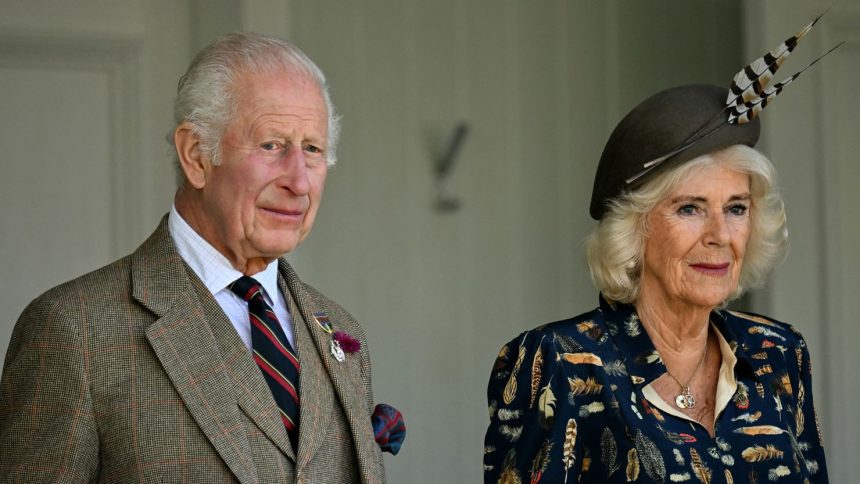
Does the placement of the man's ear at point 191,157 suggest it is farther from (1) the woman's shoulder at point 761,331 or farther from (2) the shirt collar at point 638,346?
(1) the woman's shoulder at point 761,331

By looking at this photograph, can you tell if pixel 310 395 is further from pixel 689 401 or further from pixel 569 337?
pixel 689 401

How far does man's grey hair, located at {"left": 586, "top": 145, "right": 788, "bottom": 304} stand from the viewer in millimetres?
3012

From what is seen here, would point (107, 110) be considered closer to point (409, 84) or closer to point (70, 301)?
point (409, 84)

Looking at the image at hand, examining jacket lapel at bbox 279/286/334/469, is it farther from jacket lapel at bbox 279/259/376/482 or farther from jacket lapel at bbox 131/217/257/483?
jacket lapel at bbox 131/217/257/483

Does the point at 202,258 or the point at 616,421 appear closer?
the point at 202,258

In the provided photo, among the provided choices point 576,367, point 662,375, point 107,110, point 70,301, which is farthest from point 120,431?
point 107,110

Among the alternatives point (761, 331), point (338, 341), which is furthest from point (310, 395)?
point (761, 331)

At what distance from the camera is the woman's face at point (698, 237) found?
300cm

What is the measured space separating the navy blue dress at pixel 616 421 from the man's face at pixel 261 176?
720mm

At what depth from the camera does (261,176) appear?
8.14 ft

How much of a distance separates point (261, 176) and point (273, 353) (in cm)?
34

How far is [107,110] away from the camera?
169 inches

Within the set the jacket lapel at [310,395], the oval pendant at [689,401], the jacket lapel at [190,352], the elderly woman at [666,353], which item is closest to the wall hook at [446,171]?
the elderly woman at [666,353]

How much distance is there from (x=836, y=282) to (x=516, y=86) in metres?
1.32
